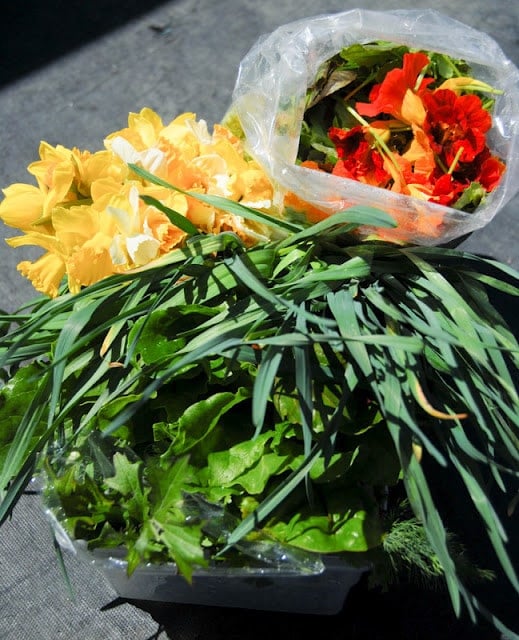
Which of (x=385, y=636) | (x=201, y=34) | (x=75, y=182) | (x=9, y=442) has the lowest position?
(x=385, y=636)

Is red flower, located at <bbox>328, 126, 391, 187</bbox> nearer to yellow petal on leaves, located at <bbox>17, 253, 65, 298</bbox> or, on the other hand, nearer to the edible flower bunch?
the edible flower bunch

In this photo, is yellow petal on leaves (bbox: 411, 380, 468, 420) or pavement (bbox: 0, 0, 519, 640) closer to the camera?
yellow petal on leaves (bbox: 411, 380, 468, 420)

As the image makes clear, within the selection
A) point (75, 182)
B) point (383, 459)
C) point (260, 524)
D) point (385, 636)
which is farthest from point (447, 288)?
point (385, 636)

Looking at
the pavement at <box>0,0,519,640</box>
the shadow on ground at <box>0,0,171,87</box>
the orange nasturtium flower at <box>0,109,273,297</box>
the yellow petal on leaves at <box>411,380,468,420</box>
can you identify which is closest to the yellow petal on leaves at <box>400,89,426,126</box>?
the orange nasturtium flower at <box>0,109,273,297</box>

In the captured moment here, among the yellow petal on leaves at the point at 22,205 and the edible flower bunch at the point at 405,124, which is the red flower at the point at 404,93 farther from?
the yellow petal on leaves at the point at 22,205

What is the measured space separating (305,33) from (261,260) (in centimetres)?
32

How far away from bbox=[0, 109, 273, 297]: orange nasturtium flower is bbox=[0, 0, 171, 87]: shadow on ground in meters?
1.11

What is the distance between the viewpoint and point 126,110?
1754 mm

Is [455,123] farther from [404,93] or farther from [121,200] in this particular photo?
[121,200]

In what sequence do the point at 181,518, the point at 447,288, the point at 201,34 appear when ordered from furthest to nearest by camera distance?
the point at 201,34
the point at 447,288
the point at 181,518

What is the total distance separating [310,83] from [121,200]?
0.30 m

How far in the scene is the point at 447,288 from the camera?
33.2 inches

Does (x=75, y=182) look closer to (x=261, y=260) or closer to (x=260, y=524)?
(x=261, y=260)

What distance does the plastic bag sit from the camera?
2.82 feet
